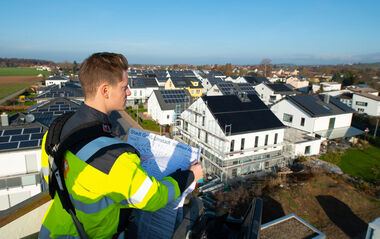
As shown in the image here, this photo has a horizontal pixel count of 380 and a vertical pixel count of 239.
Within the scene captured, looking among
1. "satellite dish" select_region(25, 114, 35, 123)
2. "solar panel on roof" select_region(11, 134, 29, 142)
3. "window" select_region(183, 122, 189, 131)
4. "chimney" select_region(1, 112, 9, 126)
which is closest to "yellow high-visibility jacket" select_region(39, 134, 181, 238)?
"solar panel on roof" select_region(11, 134, 29, 142)

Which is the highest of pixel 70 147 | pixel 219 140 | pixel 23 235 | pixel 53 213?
pixel 70 147

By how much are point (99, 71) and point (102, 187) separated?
3.11 feet

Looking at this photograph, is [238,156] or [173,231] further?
[238,156]

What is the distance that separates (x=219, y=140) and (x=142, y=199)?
15299 mm

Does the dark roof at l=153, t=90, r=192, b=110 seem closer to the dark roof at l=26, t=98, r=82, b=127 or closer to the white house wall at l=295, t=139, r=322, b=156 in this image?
the dark roof at l=26, t=98, r=82, b=127

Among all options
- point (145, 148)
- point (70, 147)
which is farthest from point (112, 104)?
point (145, 148)

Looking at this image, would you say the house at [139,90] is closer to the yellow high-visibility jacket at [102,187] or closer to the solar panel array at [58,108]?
the solar panel array at [58,108]

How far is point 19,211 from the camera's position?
3.26m

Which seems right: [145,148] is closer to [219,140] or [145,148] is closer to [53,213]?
[53,213]

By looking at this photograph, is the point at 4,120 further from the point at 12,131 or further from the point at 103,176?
the point at 103,176

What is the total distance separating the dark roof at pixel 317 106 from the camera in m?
23.6

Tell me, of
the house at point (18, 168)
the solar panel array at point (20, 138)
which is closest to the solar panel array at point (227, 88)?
the solar panel array at point (20, 138)

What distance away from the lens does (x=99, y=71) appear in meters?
1.86

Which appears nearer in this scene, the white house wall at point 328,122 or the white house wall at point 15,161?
the white house wall at point 15,161
